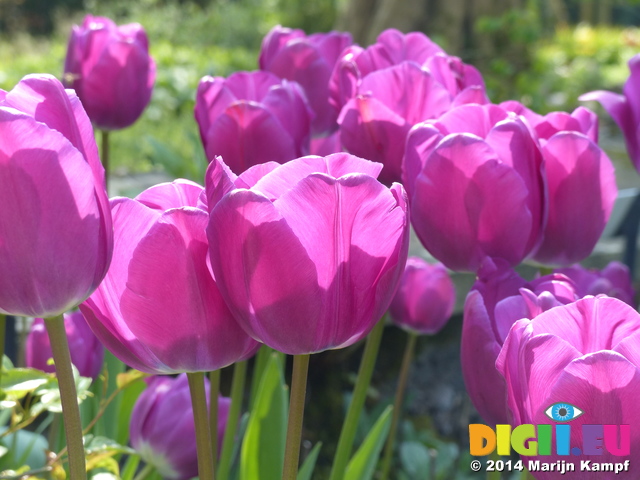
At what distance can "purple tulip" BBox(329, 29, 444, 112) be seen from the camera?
3.26 ft

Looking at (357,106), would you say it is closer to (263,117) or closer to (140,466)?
(263,117)

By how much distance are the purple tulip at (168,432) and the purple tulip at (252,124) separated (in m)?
0.28

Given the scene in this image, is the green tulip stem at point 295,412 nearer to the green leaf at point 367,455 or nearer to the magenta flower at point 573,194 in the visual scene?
the magenta flower at point 573,194

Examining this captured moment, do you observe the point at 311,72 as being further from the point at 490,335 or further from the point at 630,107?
the point at 490,335

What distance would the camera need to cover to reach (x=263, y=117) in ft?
3.17

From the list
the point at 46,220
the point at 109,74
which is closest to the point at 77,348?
the point at 109,74

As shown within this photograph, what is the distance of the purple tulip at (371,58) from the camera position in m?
0.99

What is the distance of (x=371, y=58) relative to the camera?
108 cm

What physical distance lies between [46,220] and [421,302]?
1134mm

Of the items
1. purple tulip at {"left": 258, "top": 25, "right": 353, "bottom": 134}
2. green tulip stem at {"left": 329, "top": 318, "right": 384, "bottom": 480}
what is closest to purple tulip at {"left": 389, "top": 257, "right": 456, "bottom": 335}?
purple tulip at {"left": 258, "top": 25, "right": 353, "bottom": 134}

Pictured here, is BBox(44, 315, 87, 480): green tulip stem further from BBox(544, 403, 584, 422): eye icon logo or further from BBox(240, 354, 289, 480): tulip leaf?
BBox(240, 354, 289, 480): tulip leaf

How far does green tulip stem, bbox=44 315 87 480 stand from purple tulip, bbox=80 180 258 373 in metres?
0.04

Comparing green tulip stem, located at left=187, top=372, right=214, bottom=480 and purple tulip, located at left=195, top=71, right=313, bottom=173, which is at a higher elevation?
purple tulip, located at left=195, top=71, right=313, bottom=173

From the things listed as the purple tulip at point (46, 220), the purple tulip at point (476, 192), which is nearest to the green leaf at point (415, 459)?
the purple tulip at point (476, 192)
